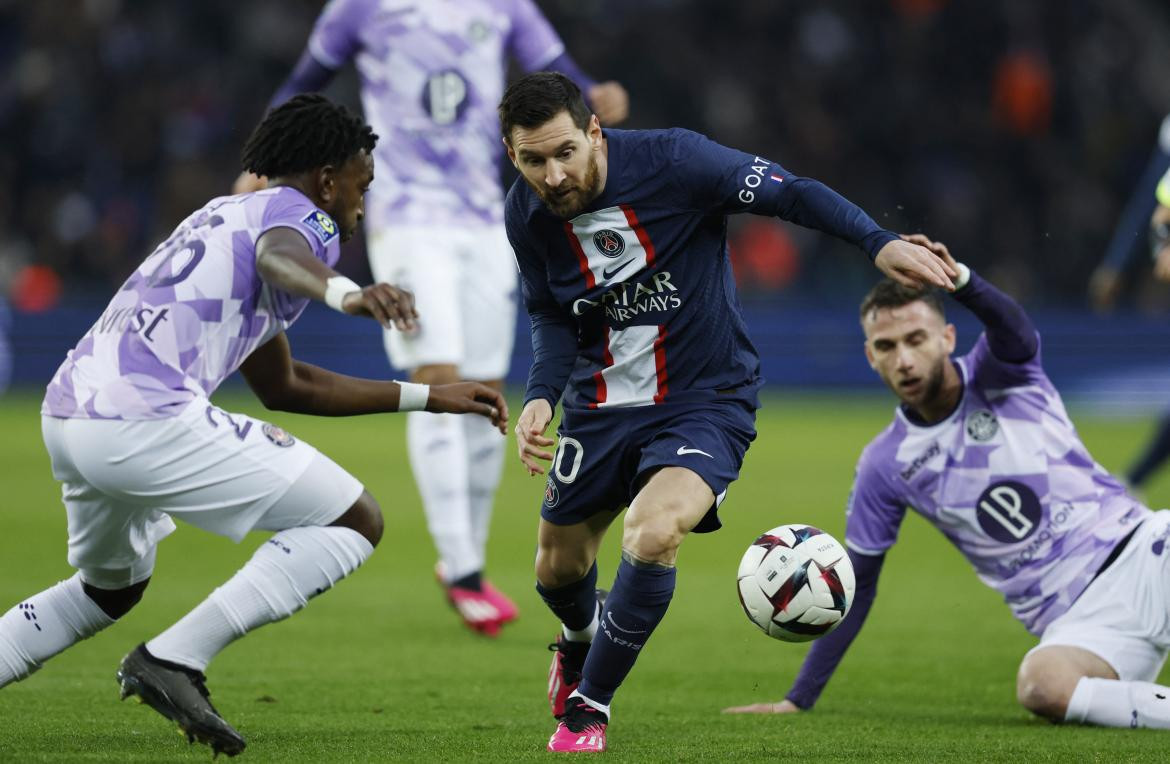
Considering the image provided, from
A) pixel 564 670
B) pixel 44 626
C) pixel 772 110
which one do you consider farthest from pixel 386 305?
pixel 772 110

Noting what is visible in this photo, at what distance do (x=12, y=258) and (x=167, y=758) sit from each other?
16.1m

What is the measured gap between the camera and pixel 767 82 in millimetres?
21500

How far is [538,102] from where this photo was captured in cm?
484

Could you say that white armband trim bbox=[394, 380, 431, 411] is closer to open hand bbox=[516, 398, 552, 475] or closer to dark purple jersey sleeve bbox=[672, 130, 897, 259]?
open hand bbox=[516, 398, 552, 475]

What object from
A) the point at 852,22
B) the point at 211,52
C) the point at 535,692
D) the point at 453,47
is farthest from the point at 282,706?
the point at 852,22

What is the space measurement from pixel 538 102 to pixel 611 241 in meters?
0.53

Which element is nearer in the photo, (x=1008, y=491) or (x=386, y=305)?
(x=386, y=305)

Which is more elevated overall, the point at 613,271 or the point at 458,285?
the point at 613,271

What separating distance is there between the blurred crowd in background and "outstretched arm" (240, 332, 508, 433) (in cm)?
1394

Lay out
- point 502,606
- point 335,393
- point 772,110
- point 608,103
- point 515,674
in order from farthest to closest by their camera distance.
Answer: point 772,110, point 502,606, point 608,103, point 515,674, point 335,393

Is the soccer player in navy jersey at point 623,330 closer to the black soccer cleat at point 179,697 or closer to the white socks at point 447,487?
the black soccer cleat at point 179,697

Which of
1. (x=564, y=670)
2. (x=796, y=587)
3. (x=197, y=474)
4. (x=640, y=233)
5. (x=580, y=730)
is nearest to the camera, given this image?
(x=197, y=474)

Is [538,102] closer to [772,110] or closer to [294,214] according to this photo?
[294,214]

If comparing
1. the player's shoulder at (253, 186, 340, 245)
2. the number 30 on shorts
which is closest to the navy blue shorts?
the number 30 on shorts
